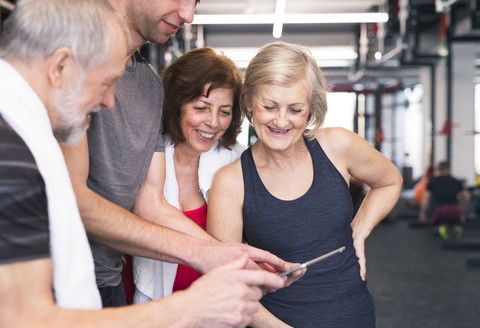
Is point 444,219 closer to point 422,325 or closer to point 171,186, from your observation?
point 422,325

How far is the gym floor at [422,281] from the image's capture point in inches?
156

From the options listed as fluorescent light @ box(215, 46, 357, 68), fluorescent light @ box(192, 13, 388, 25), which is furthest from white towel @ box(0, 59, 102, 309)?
fluorescent light @ box(215, 46, 357, 68)

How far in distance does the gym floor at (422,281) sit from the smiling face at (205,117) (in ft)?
8.66

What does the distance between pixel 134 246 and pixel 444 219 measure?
6.78 m

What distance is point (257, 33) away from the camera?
11.2 meters

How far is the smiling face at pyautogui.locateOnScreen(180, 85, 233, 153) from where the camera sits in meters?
1.69

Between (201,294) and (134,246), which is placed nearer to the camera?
(201,294)

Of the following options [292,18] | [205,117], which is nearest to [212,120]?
[205,117]

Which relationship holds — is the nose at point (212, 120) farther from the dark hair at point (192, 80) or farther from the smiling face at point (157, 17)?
the smiling face at point (157, 17)

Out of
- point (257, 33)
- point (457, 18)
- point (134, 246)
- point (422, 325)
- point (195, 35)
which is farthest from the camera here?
point (257, 33)

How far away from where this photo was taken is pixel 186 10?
1424mm

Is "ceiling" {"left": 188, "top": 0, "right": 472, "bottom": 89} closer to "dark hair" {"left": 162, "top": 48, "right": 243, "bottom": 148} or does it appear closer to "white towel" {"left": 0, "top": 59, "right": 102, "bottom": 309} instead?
"dark hair" {"left": 162, "top": 48, "right": 243, "bottom": 148}

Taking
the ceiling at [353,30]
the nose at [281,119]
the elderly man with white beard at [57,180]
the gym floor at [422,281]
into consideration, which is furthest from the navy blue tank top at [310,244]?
the ceiling at [353,30]

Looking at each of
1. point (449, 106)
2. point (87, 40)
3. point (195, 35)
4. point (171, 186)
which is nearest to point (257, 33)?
point (195, 35)
